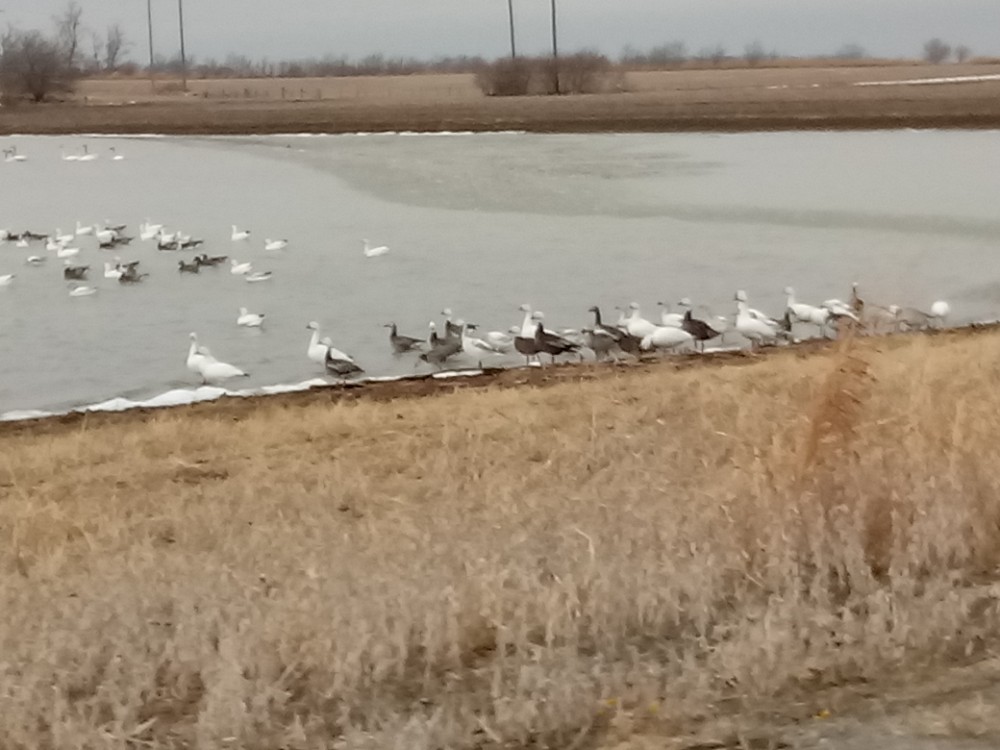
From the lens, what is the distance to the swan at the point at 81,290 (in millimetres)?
21452

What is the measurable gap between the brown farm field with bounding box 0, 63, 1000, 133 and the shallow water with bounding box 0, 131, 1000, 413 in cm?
509

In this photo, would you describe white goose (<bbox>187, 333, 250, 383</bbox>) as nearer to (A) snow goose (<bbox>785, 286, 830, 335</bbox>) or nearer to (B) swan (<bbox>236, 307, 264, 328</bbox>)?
(B) swan (<bbox>236, 307, 264, 328</bbox>)

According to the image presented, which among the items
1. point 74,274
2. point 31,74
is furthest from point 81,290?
point 31,74

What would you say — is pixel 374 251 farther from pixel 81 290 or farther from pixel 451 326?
pixel 451 326

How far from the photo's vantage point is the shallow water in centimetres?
1752

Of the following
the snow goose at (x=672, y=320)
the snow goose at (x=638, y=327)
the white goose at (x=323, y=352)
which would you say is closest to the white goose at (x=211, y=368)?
the white goose at (x=323, y=352)

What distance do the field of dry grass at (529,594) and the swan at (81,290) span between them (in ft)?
40.7

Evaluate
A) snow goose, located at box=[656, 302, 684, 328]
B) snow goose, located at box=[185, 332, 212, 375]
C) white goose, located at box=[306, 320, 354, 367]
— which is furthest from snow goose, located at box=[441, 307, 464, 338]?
snow goose, located at box=[185, 332, 212, 375]

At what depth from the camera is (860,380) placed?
6609 mm

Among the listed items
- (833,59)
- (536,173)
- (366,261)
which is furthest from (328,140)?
(833,59)

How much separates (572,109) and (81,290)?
3797 centimetres

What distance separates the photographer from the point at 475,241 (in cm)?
2484

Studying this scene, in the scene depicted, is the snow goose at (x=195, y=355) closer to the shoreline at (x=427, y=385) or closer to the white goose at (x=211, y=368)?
the white goose at (x=211, y=368)

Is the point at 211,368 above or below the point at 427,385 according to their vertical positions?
above
